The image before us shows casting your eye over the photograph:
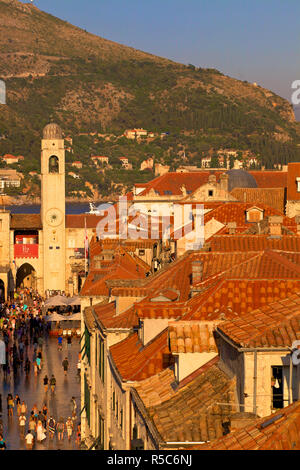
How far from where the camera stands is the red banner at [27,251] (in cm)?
11469

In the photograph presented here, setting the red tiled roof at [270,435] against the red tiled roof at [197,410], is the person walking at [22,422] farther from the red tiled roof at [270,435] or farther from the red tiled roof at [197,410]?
the red tiled roof at [270,435]

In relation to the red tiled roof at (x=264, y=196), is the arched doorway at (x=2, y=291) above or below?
below

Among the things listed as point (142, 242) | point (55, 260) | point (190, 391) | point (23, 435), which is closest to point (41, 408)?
point (23, 435)

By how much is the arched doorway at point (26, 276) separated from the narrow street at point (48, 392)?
4544 cm

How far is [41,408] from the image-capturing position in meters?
50.7

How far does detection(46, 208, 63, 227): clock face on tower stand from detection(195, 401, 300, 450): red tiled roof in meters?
102

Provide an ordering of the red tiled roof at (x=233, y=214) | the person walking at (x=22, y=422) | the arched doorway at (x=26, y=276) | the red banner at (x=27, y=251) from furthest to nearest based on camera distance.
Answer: the arched doorway at (x=26, y=276) → the red banner at (x=27, y=251) → the red tiled roof at (x=233, y=214) → the person walking at (x=22, y=422)

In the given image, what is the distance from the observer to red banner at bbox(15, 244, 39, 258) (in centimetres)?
11469

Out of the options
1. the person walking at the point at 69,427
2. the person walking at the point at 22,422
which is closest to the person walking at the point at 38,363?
the person walking at the point at 22,422

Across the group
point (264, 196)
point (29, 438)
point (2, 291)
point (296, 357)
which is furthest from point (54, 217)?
point (296, 357)

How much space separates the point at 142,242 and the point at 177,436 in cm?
5679

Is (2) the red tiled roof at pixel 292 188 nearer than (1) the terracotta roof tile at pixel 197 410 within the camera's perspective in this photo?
No

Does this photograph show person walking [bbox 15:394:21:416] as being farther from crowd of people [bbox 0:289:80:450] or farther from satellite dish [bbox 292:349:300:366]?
satellite dish [bbox 292:349:300:366]
